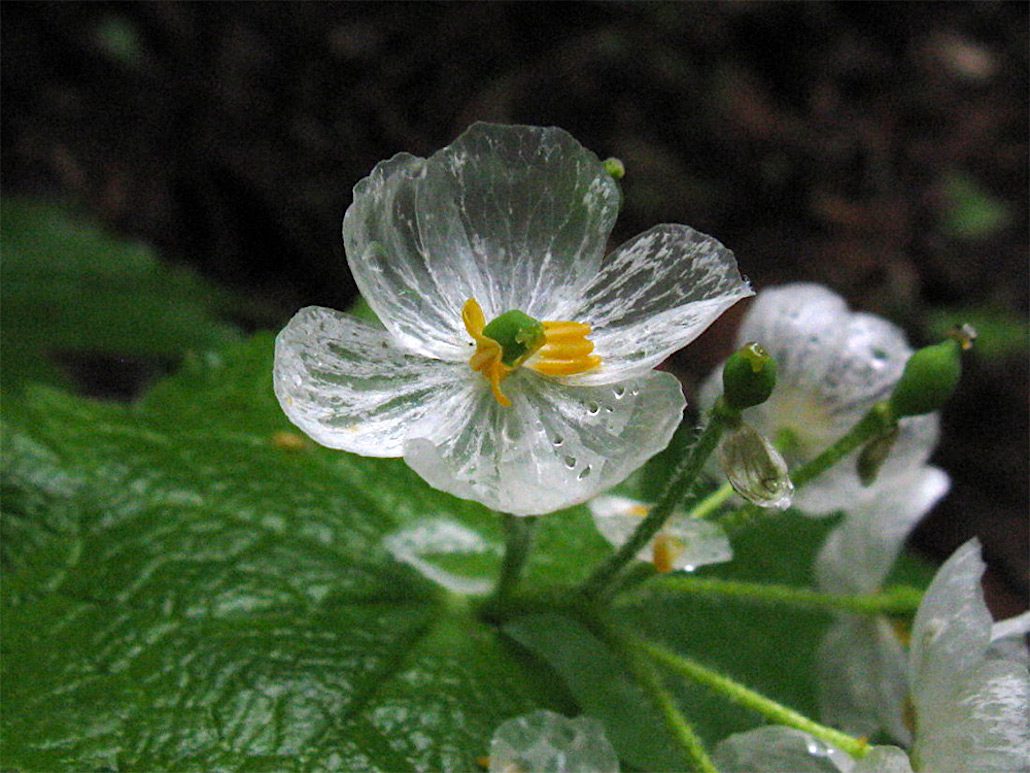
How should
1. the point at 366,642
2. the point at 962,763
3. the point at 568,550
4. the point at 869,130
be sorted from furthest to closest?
the point at 869,130 < the point at 568,550 < the point at 366,642 < the point at 962,763

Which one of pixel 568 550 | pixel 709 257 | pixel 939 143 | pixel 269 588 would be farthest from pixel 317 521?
pixel 939 143

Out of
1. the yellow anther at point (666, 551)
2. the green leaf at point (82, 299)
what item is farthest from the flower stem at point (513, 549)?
the green leaf at point (82, 299)

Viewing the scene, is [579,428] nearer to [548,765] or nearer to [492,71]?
[548,765]

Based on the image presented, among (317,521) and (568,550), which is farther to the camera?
(568,550)

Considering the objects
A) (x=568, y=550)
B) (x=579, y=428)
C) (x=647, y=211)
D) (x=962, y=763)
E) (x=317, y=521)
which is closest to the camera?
(x=962, y=763)

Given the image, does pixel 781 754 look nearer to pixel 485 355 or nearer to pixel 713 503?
pixel 713 503

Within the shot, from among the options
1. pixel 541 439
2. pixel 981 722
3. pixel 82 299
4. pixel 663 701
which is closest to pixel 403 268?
pixel 541 439
